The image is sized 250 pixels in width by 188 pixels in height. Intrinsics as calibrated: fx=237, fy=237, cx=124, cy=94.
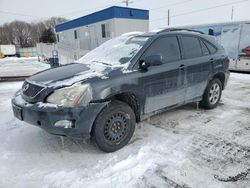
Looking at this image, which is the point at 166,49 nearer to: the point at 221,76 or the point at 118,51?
the point at 118,51

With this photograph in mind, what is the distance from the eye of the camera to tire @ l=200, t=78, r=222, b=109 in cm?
507

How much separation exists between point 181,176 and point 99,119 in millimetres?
1265

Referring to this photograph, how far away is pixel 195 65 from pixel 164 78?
36.8 inches

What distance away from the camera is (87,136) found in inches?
125

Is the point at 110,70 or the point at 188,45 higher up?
the point at 188,45

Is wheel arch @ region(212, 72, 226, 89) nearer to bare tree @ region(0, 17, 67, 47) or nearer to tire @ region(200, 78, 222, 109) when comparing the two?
tire @ region(200, 78, 222, 109)

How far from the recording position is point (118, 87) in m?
3.35

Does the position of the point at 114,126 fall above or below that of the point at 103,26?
below

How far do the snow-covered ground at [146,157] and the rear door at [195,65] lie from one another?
59cm

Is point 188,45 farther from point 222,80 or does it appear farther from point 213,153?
point 213,153

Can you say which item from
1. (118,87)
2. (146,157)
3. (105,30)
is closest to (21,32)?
→ (105,30)

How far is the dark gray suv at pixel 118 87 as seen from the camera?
Answer: 3.07 m

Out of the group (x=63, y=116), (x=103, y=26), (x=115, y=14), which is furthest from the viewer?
(x=103, y=26)

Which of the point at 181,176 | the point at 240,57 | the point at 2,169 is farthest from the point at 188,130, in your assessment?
the point at 240,57
